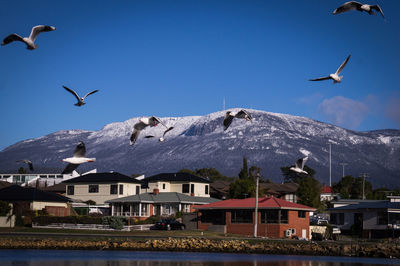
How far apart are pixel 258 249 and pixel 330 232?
2420cm

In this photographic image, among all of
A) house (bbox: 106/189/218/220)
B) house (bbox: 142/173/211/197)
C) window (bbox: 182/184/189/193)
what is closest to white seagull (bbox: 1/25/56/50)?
house (bbox: 106/189/218/220)

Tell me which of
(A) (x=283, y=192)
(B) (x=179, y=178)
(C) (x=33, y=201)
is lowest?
(C) (x=33, y=201)

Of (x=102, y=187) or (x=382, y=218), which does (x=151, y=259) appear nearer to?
(x=382, y=218)

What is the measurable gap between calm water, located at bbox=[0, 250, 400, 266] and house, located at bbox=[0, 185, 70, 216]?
30753mm

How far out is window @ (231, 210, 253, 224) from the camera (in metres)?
74.9

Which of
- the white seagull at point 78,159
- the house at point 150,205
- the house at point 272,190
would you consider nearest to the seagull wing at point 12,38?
the white seagull at point 78,159

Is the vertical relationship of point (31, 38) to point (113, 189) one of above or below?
above

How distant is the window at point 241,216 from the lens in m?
74.9

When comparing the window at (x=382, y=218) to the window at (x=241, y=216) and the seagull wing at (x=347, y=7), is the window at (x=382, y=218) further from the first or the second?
the seagull wing at (x=347, y=7)

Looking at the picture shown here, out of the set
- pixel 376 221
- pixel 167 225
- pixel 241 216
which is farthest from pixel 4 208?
pixel 376 221

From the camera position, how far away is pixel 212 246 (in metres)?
53.3

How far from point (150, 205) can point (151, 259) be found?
50759 millimetres

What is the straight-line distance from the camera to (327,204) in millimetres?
137000

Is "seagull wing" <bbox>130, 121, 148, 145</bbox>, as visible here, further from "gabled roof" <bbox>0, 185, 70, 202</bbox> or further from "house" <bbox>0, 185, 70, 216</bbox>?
"gabled roof" <bbox>0, 185, 70, 202</bbox>
